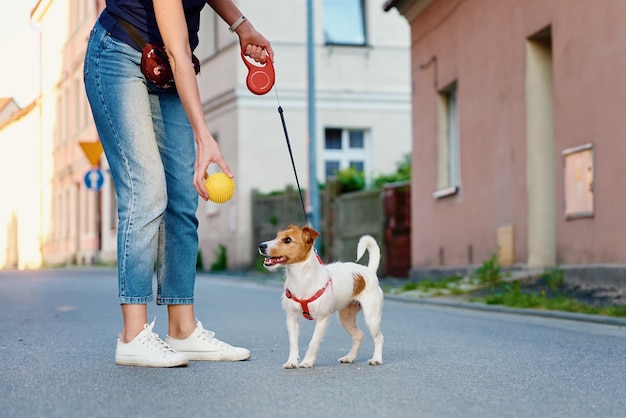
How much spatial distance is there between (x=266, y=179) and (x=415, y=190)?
7.62m

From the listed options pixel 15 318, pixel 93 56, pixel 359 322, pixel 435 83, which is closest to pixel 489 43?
pixel 435 83

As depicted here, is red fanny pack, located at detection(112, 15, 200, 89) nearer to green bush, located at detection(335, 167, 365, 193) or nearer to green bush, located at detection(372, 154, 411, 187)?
green bush, located at detection(335, 167, 365, 193)

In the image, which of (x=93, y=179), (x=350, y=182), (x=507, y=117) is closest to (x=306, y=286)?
(x=507, y=117)

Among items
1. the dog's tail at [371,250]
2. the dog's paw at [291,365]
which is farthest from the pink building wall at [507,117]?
the dog's paw at [291,365]

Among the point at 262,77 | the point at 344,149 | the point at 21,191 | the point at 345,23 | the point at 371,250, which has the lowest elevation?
the point at 371,250

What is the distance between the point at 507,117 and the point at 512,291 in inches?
130

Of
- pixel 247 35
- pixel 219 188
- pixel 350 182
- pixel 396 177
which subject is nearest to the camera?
pixel 219 188

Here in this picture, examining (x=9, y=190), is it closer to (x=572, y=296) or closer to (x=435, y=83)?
(x=435, y=83)

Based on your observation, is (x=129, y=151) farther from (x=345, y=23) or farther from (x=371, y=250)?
(x=345, y=23)

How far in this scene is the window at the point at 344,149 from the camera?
26453 millimetres

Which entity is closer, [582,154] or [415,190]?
[582,154]

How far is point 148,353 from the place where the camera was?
541 centimetres

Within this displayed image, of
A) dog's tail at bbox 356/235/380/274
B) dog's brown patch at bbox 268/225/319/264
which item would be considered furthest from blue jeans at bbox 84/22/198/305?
dog's tail at bbox 356/235/380/274

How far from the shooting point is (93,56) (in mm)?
5535
